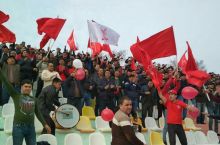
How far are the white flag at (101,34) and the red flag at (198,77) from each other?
250 inches

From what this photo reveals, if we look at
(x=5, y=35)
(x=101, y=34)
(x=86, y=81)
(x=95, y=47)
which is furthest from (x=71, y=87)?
(x=101, y=34)

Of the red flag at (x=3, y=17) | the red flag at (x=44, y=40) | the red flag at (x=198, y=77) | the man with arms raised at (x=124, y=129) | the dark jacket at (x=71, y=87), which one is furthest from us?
the red flag at (x=44, y=40)

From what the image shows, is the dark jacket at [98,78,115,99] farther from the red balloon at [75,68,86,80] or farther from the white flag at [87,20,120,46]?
the white flag at [87,20,120,46]

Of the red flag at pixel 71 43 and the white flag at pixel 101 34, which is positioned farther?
the red flag at pixel 71 43

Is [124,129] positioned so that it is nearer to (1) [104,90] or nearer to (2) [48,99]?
(2) [48,99]

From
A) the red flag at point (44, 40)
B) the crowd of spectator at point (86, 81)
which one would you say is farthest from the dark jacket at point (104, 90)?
the red flag at point (44, 40)

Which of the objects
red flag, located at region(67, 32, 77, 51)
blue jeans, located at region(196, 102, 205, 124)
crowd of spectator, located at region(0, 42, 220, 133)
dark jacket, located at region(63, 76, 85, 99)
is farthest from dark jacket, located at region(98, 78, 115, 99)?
blue jeans, located at region(196, 102, 205, 124)

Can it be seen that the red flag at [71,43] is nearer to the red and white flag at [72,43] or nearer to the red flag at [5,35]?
the red and white flag at [72,43]

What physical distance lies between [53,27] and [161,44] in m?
4.10

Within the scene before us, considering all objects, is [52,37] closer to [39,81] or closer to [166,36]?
[39,81]

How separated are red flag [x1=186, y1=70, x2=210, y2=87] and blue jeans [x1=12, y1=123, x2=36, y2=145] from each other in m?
5.85

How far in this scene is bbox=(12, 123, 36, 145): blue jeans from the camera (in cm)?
730

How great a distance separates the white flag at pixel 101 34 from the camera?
17719mm

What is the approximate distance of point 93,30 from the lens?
17.8 m
